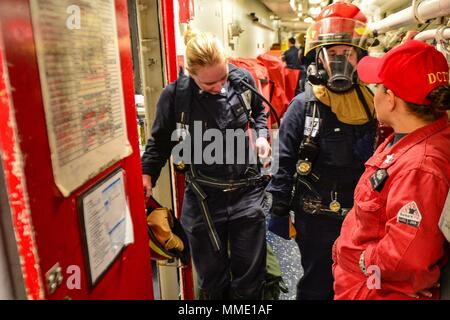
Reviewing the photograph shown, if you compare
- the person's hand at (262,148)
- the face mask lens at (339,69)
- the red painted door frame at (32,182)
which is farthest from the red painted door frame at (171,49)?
the red painted door frame at (32,182)

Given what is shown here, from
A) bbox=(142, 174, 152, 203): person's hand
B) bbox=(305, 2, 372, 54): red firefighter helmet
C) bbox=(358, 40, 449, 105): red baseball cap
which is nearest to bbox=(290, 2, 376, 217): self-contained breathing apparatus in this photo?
bbox=(305, 2, 372, 54): red firefighter helmet

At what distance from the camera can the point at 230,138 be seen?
2162 mm

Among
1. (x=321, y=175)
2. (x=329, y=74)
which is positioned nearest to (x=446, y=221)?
(x=321, y=175)

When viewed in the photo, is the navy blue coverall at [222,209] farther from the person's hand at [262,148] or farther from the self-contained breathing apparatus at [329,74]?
the self-contained breathing apparatus at [329,74]

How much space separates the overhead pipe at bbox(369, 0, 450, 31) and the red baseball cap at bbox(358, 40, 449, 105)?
0.77 feet

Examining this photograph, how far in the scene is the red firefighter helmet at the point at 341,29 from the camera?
1.99m

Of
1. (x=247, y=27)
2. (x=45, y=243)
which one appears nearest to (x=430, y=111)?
(x=45, y=243)

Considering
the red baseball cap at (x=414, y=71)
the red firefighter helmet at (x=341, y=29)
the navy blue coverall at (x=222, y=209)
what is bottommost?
the navy blue coverall at (x=222, y=209)

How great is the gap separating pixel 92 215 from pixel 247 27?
5637 millimetres

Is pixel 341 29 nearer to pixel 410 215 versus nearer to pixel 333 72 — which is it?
pixel 333 72

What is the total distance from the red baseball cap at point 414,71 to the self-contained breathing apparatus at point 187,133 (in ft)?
3.01

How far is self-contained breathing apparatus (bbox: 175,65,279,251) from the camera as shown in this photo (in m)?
2.14

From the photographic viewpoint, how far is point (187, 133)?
2172 millimetres

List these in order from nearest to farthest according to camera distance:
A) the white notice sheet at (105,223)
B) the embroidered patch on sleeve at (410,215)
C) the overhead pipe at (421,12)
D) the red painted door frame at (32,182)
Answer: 1. the red painted door frame at (32,182)
2. the white notice sheet at (105,223)
3. the embroidered patch on sleeve at (410,215)
4. the overhead pipe at (421,12)
